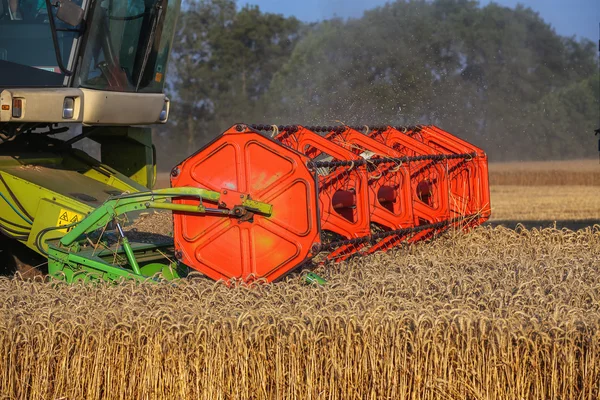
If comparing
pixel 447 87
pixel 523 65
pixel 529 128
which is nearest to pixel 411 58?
pixel 447 87

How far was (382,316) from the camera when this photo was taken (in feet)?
12.3

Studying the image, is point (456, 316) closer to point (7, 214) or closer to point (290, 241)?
point (290, 241)

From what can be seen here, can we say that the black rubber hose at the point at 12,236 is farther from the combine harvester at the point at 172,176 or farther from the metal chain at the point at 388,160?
the metal chain at the point at 388,160

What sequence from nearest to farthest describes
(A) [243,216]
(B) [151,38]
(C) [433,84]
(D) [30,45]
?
(A) [243,216] < (D) [30,45] < (B) [151,38] < (C) [433,84]

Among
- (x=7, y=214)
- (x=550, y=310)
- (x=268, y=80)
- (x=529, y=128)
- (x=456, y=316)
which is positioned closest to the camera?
(x=456, y=316)

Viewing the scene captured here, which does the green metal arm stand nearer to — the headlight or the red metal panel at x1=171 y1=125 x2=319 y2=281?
the red metal panel at x1=171 y1=125 x2=319 y2=281

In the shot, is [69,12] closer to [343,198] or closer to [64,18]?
[64,18]

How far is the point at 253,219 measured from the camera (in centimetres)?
488

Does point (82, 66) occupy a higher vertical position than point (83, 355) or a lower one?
higher

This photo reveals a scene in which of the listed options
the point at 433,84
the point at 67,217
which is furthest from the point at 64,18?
the point at 433,84

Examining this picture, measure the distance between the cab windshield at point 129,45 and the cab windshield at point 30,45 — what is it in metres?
0.15

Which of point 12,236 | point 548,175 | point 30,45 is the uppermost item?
point 30,45

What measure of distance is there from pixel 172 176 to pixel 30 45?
144cm

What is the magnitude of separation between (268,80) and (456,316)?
97.1 ft
